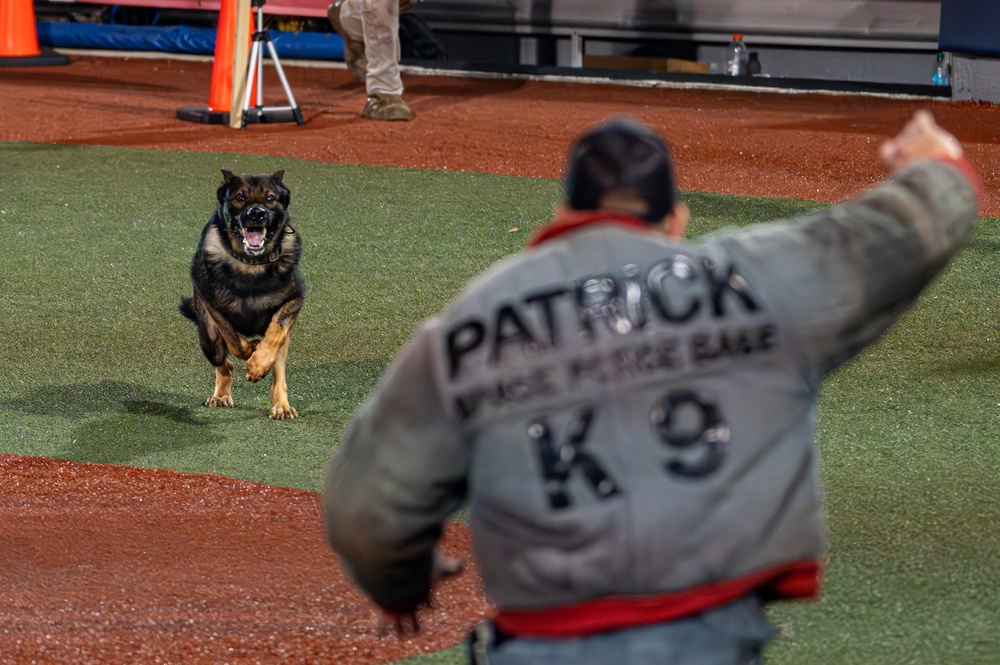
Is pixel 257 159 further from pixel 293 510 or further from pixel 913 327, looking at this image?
pixel 293 510

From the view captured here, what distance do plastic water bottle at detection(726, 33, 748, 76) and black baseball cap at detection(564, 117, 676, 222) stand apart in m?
14.8

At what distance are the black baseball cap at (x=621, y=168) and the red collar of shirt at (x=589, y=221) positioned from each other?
0.01 m

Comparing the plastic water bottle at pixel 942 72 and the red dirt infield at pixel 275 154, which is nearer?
the red dirt infield at pixel 275 154

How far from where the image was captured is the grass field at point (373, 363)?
173 inches

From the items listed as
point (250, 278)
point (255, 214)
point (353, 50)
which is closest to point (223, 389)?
point (250, 278)

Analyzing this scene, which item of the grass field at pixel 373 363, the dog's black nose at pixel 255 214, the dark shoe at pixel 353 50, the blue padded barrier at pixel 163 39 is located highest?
the dog's black nose at pixel 255 214

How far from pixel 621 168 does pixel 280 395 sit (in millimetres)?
4400

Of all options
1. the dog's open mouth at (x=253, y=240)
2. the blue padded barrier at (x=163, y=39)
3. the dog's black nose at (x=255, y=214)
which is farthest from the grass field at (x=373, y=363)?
the blue padded barrier at (x=163, y=39)

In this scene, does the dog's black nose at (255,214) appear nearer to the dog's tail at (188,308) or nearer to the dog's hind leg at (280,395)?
the dog's hind leg at (280,395)

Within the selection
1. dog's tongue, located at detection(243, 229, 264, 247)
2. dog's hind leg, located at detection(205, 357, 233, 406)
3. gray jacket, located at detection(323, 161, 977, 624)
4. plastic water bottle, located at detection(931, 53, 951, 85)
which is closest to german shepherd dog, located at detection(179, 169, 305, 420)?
dog's tongue, located at detection(243, 229, 264, 247)

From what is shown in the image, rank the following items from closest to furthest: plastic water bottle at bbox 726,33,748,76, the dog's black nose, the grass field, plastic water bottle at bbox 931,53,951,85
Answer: the grass field → the dog's black nose → plastic water bottle at bbox 931,53,951,85 → plastic water bottle at bbox 726,33,748,76

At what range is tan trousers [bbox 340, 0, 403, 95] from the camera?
13.2 metres

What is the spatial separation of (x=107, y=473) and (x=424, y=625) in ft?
6.71

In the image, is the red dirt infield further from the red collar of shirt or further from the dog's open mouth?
the dog's open mouth
